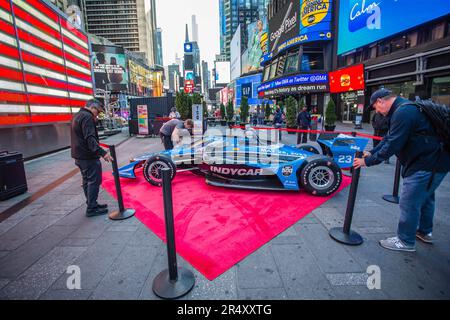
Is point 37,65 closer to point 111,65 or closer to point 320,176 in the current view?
point 320,176

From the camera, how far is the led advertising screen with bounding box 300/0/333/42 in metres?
22.0

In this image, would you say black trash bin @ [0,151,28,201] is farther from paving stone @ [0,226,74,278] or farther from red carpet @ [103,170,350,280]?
paving stone @ [0,226,74,278]

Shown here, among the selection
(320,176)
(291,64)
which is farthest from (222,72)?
(320,176)

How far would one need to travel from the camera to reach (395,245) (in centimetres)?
270

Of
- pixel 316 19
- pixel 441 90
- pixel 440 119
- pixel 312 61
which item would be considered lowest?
pixel 440 119

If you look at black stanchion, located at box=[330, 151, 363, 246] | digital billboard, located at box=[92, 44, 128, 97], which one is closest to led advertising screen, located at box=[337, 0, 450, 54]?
black stanchion, located at box=[330, 151, 363, 246]

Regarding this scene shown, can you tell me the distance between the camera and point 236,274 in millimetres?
2338

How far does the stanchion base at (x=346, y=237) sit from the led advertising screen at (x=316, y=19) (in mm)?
25197

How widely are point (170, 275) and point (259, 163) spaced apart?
8.81 ft

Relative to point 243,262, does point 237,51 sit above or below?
above

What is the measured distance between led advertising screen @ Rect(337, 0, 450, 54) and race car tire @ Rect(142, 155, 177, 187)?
15945mm

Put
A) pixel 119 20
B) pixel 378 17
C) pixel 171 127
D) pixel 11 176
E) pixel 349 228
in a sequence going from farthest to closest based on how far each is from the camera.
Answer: pixel 119 20 → pixel 378 17 → pixel 171 127 → pixel 11 176 → pixel 349 228

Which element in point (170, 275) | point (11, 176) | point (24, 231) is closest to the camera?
point (170, 275)

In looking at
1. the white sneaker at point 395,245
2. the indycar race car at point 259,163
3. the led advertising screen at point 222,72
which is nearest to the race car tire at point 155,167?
the indycar race car at point 259,163
